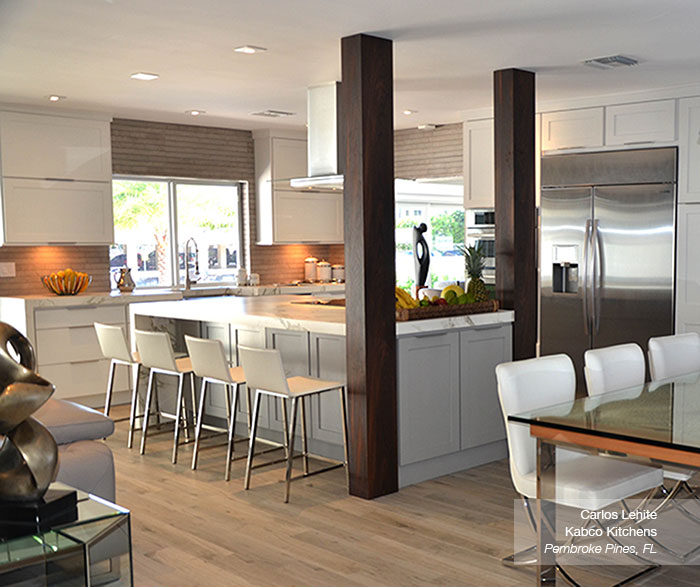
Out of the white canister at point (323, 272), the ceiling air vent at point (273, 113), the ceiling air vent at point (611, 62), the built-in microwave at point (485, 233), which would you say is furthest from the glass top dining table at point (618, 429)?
the white canister at point (323, 272)

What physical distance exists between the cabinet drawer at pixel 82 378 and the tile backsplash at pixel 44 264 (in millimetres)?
880

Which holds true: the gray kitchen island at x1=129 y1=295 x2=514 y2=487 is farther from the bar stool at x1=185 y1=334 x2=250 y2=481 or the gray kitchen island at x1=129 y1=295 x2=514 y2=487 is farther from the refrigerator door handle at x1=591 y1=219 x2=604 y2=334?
the refrigerator door handle at x1=591 y1=219 x2=604 y2=334

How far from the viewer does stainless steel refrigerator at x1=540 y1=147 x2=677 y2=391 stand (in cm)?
648

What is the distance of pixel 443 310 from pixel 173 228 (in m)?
4.27

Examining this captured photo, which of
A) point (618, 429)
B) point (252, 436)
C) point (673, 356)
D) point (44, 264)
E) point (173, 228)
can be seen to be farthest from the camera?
point (173, 228)

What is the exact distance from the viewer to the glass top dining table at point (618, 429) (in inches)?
100

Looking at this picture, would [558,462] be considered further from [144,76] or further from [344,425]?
[144,76]

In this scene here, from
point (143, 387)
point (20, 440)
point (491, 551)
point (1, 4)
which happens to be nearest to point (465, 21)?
point (1, 4)

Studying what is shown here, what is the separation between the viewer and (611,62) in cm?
534

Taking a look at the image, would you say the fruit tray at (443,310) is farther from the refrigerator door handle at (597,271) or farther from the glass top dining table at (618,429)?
the refrigerator door handle at (597,271)

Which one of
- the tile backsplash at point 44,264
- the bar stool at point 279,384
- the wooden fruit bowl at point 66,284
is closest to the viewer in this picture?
the bar stool at point 279,384

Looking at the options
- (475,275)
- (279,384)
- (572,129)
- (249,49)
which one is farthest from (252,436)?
(572,129)

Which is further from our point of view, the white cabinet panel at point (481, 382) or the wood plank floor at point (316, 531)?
the white cabinet panel at point (481, 382)

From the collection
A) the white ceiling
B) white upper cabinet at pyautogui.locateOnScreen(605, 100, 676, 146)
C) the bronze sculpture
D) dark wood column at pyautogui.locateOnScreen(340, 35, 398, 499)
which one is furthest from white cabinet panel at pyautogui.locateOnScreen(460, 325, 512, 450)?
the bronze sculpture
